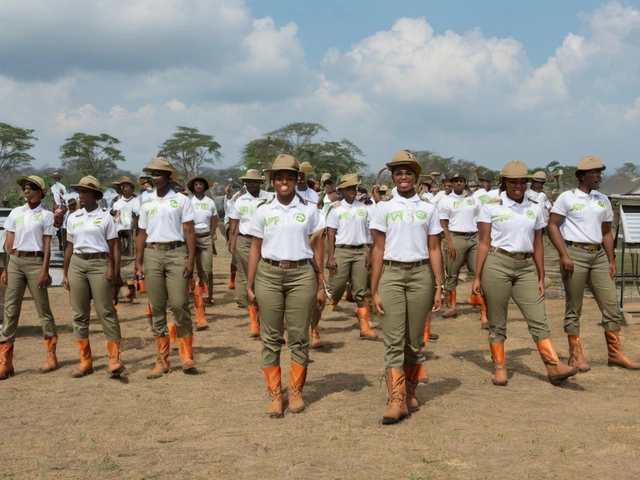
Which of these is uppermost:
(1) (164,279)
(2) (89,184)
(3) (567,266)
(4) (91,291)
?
(2) (89,184)

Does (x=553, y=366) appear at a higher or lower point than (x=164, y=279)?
lower

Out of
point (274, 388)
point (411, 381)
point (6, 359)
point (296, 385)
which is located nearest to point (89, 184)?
point (6, 359)

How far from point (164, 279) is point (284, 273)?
1880 millimetres

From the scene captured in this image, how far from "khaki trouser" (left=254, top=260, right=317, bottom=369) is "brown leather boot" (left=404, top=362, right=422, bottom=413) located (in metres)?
0.92

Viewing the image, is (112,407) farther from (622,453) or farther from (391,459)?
(622,453)

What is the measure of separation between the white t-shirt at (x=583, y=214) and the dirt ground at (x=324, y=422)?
148cm

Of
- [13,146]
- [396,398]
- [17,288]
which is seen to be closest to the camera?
[396,398]

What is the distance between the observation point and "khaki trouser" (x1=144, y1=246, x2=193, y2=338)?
21.7 feet

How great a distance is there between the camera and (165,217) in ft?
21.7

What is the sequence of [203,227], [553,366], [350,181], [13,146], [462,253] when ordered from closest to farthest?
[553,366] → [350,181] → [462,253] → [203,227] → [13,146]

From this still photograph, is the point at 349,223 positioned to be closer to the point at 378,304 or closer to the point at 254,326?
the point at 254,326

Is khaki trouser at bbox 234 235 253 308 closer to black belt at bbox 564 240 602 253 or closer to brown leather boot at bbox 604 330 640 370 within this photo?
black belt at bbox 564 240 602 253

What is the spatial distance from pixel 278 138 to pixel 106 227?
48556 millimetres

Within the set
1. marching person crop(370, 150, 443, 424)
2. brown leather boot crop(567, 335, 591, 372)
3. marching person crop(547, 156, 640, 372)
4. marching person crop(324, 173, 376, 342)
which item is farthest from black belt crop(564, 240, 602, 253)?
marching person crop(324, 173, 376, 342)
